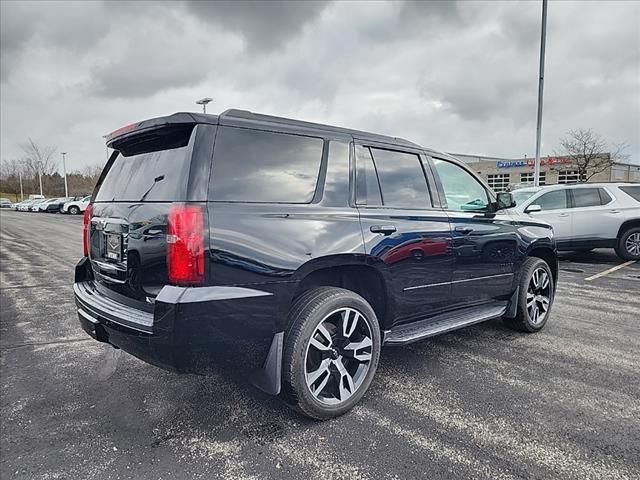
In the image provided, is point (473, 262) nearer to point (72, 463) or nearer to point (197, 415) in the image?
point (197, 415)

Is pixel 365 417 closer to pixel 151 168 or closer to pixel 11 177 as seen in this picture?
pixel 151 168

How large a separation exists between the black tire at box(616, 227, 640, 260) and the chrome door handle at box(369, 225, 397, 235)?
8.58 meters

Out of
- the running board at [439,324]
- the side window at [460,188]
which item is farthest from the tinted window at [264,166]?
the side window at [460,188]

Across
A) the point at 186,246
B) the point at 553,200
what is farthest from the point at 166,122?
the point at 553,200

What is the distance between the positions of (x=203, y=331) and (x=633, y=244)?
1017 centimetres

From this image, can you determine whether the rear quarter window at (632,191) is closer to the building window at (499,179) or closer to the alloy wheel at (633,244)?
the alloy wheel at (633,244)

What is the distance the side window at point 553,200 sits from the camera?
9922mm

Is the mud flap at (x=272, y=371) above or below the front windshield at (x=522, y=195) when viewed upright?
below

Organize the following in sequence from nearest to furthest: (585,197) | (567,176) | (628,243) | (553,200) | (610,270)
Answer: (610,270)
(628,243)
(585,197)
(553,200)
(567,176)

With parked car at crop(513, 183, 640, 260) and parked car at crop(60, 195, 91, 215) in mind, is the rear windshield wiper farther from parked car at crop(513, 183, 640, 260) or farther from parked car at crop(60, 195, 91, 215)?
parked car at crop(60, 195, 91, 215)

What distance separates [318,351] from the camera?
2.77 m

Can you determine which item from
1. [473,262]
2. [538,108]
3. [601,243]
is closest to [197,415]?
[473,262]

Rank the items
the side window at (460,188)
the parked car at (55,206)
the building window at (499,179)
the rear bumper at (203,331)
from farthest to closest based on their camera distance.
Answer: the building window at (499,179), the parked car at (55,206), the side window at (460,188), the rear bumper at (203,331)

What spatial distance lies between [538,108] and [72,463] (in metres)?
17.2
